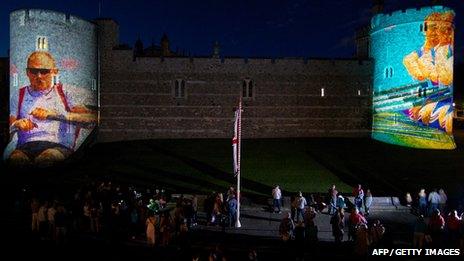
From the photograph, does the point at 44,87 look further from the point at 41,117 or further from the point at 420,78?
the point at 420,78

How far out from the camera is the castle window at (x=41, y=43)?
83.9 ft

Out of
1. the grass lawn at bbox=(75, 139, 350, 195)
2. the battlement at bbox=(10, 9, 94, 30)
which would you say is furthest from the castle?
the battlement at bbox=(10, 9, 94, 30)

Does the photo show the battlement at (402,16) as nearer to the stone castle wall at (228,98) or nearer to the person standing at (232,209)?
the stone castle wall at (228,98)

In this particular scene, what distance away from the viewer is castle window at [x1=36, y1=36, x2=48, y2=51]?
1006 inches

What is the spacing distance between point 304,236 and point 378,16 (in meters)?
24.5

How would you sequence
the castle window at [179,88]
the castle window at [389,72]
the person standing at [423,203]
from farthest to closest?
1. the castle window at [179,88]
2. the castle window at [389,72]
3. the person standing at [423,203]

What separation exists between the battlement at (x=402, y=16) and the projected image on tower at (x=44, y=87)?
19.5 metres

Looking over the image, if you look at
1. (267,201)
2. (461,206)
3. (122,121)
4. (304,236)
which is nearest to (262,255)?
(304,236)

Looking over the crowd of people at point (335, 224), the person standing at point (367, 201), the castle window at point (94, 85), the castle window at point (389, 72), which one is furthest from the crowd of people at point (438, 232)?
the castle window at point (94, 85)

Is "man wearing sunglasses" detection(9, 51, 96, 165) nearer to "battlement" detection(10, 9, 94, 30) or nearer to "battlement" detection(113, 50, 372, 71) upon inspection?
"battlement" detection(10, 9, 94, 30)

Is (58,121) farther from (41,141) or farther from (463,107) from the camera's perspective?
(463,107)

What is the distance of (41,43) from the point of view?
84.1ft

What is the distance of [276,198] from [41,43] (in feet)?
56.9

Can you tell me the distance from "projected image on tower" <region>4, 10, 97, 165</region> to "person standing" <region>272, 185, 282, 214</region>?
14.5 m
